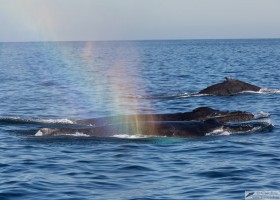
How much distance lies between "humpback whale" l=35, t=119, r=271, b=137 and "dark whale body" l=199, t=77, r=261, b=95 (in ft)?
51.1

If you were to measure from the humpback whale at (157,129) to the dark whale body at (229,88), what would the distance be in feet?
51.1

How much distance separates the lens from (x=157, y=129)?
22.8 m

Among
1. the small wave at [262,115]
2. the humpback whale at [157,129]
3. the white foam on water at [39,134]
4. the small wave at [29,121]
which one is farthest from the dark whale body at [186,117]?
the white foam on water at [39,134]

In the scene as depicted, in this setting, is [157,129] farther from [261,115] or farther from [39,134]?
[261,115]

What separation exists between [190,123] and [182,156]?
4424 millimetres

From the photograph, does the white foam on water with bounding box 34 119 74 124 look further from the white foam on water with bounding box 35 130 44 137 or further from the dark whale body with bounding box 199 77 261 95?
the dark whale body with bounding box 199 77 261 95

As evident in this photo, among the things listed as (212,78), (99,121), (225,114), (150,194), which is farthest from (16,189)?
(212,78)

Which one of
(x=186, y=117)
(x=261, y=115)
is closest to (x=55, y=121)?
(x=186, y=117)

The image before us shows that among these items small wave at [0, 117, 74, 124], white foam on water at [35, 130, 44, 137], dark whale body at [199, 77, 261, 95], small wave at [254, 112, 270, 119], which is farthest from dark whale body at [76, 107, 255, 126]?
dark whale body at [199, 77, 261, 95]

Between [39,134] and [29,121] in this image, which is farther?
[29,121]

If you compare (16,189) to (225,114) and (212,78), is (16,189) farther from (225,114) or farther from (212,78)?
(212,78)

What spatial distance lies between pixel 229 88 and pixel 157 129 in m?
17.3

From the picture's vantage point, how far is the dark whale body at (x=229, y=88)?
3912 cm

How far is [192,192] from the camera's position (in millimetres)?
14750
